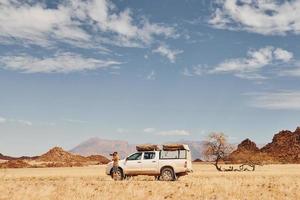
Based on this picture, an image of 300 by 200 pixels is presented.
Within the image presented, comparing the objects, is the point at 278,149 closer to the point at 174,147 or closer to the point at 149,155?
the point at 174,147

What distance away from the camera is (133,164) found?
32500 mm

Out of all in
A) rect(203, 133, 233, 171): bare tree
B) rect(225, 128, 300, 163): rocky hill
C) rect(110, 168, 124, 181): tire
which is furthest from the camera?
rect(225, 128, 300, 163): rocky hill

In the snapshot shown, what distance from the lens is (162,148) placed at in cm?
3303

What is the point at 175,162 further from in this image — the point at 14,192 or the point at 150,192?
the point at 14,192

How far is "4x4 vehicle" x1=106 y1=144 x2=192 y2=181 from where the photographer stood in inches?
1254

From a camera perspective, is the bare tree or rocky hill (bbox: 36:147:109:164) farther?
rocky hill (bbox: 36:147:109:164)

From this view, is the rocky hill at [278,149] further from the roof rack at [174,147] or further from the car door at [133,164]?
the car door at [133,164]

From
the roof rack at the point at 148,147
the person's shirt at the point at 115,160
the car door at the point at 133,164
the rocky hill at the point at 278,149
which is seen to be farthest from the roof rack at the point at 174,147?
the rocky hill at the point at 278,149

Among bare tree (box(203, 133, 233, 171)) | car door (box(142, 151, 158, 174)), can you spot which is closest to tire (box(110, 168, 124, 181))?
car door (box(142, 151, 158, 174))

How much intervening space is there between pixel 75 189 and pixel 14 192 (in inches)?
104

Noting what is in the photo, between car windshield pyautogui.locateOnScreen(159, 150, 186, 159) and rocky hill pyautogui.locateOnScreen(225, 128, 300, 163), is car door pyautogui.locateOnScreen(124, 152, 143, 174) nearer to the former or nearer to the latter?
car windshield pyautogui.locateOnScreen(159, 150, 186, 159)

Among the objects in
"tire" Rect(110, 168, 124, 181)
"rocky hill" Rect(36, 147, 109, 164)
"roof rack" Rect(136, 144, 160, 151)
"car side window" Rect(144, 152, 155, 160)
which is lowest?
"tire" Rect(110, 168, 124, 181)

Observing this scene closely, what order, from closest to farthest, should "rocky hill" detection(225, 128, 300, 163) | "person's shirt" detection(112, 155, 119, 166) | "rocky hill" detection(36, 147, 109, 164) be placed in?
"person's shirt" detection(112, 155, 119, 166) → "rocky hill" detection(36, 147, 109, 164) → "rocky hill" detection(225, 128, 300, 163)

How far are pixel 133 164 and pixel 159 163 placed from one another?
1740 millimetres
